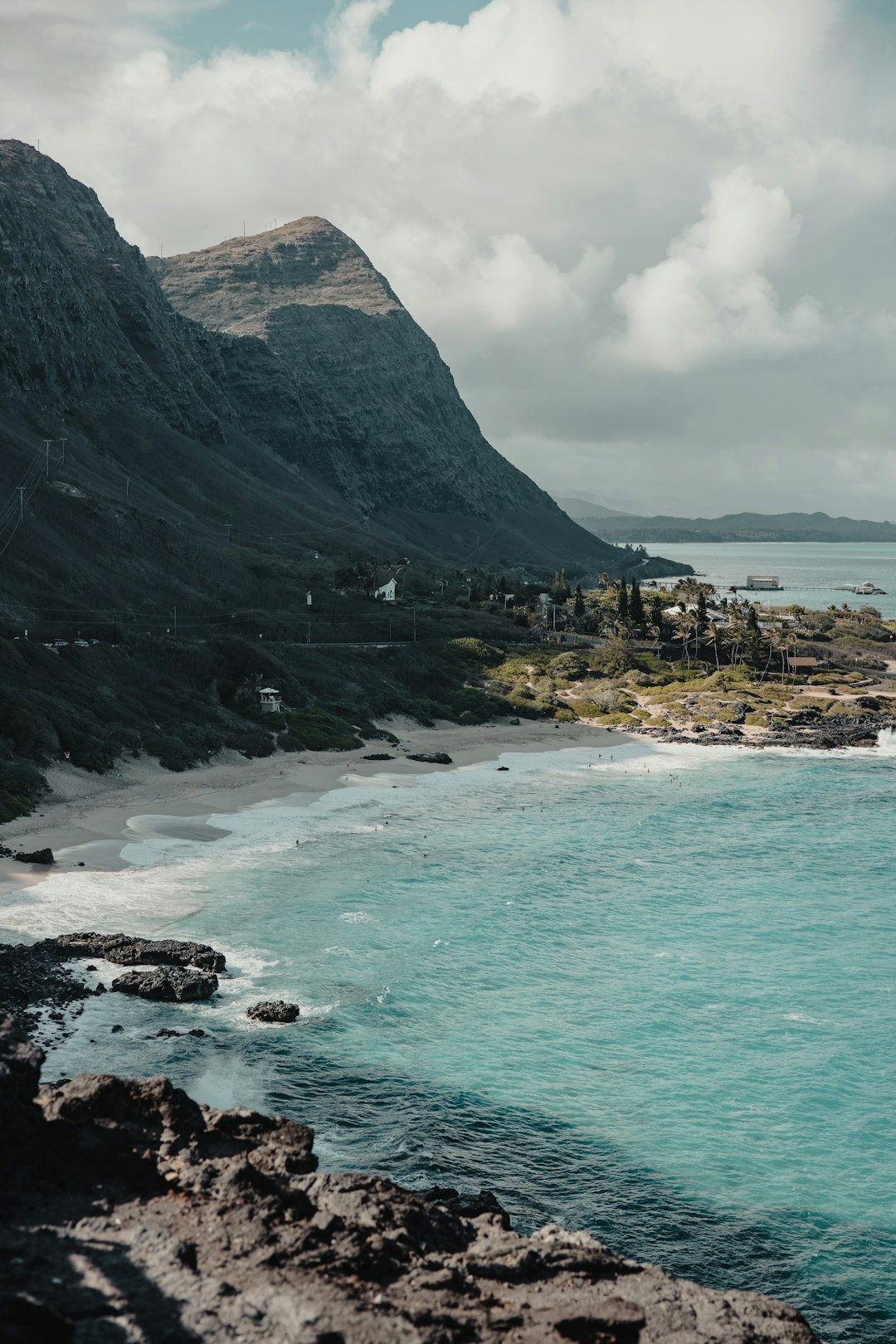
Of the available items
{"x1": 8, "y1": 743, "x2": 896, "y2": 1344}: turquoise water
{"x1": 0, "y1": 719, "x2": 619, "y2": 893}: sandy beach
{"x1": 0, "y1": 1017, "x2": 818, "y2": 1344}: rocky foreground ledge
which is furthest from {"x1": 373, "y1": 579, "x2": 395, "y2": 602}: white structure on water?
{"x1": 0, "y1": 1017, "x2": 818, "y2": 1344}: rocky foreground ledge

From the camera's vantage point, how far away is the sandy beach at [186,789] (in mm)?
44969

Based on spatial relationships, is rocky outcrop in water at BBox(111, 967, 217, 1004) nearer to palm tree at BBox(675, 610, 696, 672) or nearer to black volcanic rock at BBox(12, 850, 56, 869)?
black volcanic rock at BBox(12, 850, 56, 869)

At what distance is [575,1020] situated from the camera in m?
31.0

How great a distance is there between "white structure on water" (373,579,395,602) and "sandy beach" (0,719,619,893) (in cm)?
5442

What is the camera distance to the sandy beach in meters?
45.0

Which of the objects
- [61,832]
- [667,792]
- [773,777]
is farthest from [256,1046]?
[773,777]

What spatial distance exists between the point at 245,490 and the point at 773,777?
478 feet

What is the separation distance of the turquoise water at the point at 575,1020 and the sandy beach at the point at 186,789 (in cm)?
230

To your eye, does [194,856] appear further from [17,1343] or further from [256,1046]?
[17,1343]

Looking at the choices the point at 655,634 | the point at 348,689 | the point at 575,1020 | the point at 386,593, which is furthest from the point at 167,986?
the point at 386,593

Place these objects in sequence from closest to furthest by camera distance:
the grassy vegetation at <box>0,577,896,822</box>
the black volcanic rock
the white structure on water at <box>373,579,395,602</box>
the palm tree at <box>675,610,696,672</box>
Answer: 1. the black volcanic rock
2. the grassy vegetation at <box>0,577,896,822</box>
3. the palm tree at <box>675,610,696,672</box>
4. the white structure on water at <box>373,579,395,602</box>

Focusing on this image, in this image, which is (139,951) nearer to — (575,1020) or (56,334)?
(575,1020)

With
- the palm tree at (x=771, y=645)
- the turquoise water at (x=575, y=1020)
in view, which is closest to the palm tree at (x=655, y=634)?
the palm tree at (x=771, y=645)

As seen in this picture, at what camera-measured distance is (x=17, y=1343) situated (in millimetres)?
12070
